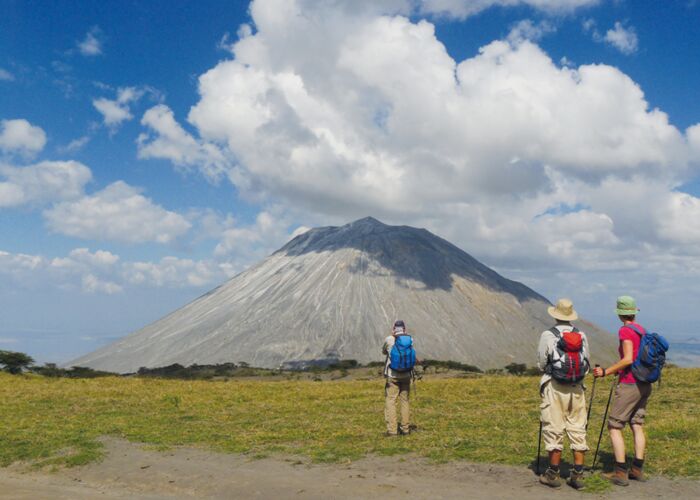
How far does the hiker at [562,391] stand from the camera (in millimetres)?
10125

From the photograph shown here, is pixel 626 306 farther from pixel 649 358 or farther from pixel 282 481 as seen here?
pixel 282 481

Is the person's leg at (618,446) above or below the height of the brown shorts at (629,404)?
below

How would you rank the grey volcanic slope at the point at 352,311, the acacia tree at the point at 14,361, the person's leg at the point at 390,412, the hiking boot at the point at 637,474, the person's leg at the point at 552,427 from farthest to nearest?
1. the grey volcanic slope at the point at 352,311
2. the acacia tree at the point at 14,361
3. the person's leg at the point at 390,412
4. the hiking boot at the point at 637,474
5. the person's leg at the point at 552,427

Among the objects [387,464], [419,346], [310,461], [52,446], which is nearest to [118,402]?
[52,446]

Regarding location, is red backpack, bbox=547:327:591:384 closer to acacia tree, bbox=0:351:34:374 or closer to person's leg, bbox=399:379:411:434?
person's leg, bbox=399:379:411:434

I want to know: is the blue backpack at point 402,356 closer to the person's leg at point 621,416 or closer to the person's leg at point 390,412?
the person's leg at point 390,412

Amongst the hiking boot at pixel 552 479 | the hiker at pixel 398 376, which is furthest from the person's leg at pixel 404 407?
the hiking boot at pixel 552 479

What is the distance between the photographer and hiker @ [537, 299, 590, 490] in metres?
10.1

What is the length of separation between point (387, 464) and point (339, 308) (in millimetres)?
87420

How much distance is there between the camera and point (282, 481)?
1091 cm

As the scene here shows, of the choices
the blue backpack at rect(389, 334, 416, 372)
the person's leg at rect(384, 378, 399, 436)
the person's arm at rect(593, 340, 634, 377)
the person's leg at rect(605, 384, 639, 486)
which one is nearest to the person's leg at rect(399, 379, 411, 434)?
the person's leg at rect(384, 378, 399, 436)

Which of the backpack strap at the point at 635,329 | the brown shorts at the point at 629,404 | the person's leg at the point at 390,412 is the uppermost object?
the backpack strap at the point at 635,329

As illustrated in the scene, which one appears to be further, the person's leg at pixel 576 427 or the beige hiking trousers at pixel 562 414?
the beige hiking trousers at pixel 562 414

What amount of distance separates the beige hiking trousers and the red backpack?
0.70ft
